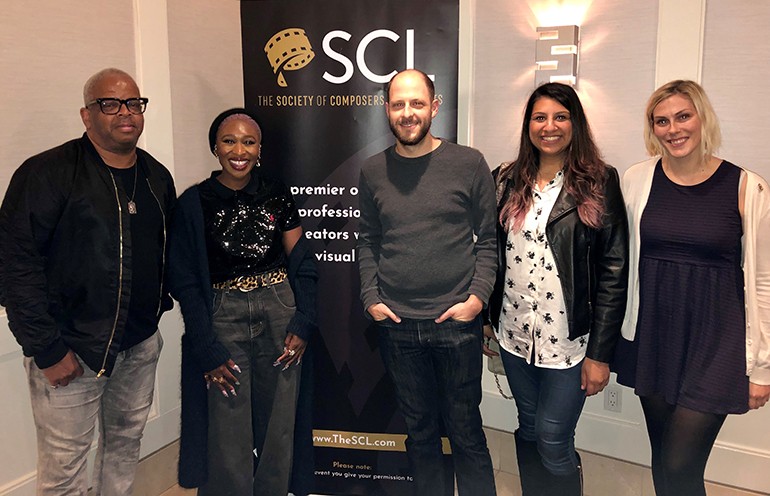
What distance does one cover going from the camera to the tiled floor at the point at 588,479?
267 centimetres

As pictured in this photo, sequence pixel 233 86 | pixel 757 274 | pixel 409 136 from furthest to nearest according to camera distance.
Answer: pixel 233 86 < pixel 409 136 < pixel 757 274

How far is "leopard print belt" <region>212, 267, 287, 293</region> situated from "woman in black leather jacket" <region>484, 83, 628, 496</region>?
2.67 ft

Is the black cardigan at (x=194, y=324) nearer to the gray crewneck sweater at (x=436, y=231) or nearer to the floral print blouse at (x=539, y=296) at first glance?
the gray crewneck sweater at (x=436, y=231)

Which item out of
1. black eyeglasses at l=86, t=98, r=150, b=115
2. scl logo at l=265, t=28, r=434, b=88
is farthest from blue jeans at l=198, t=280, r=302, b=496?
scl logo at l=265, t=28, r=434, b=88

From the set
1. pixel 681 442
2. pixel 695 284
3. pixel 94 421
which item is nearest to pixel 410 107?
pixel 695 284

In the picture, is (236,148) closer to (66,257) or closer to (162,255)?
(162,255)

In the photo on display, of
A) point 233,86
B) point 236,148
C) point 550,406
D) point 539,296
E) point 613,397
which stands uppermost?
point 233,86

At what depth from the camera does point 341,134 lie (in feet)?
8.39

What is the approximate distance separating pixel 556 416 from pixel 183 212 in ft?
4.77

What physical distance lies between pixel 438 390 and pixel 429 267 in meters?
0.48

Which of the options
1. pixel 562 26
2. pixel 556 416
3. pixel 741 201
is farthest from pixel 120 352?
pixel 562 26

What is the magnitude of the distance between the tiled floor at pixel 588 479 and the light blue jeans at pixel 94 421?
26.1 inches

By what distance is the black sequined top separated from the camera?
6.77 ft

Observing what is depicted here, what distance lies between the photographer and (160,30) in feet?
8.50
